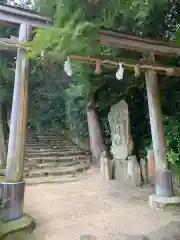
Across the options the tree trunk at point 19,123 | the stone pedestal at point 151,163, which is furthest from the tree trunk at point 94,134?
the tree trunk at point 19,123

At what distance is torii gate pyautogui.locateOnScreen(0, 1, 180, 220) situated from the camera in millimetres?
4148

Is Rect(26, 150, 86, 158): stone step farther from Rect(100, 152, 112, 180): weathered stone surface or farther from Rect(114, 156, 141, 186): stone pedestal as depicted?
Rect(114, 156, 141, 186): stone pedestal

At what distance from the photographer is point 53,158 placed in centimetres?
939

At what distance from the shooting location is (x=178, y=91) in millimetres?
7215

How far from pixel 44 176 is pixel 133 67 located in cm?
466

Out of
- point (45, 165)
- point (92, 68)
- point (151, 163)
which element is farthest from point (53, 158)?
point (151, 163)

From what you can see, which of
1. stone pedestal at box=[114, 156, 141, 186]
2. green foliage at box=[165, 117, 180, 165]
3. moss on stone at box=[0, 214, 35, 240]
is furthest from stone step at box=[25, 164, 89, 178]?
moss on stone at box=[0, 214, 35, 240]

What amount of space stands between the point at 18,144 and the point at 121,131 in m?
3.97

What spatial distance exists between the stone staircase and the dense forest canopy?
37.5 inches

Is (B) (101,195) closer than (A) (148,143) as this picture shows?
Yes

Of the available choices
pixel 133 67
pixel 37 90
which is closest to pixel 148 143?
pixel 133 67

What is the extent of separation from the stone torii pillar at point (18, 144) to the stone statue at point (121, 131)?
3714 millimetres

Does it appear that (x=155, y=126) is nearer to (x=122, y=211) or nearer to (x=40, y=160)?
(x=122, y=211)

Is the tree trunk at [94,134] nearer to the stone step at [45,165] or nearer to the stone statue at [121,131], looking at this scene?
the stone step at [45,165]
